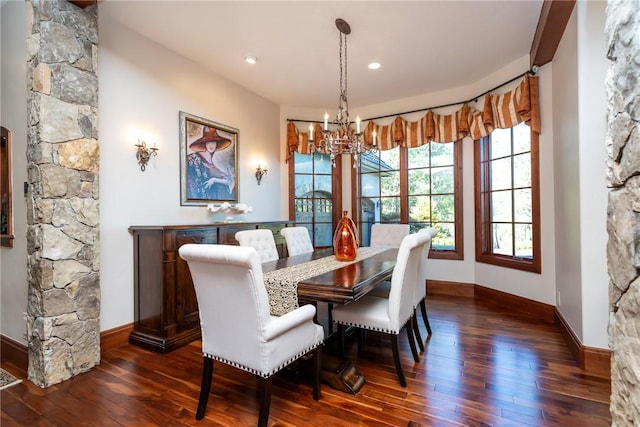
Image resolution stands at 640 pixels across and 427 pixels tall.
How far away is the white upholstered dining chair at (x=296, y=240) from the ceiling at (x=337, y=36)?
1903 millimetres

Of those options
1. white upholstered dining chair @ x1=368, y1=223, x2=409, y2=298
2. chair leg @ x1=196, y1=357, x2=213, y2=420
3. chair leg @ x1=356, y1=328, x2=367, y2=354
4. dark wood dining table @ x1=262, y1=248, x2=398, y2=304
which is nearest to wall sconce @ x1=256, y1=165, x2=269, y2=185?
white upholstered dining chair @ x1=368, y1=223, x2=409, y2=298

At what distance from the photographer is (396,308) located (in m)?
2.05

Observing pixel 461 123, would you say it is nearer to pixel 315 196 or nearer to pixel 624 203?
pixel 315 196

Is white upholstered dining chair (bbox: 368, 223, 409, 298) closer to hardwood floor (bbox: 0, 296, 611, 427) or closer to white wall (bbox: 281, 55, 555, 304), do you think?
white wall (bbox: 281, 55, 555, 304)

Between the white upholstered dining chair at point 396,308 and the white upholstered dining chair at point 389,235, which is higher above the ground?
the white upholstered dining chair at point 389,235

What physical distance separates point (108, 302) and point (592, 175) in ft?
12.9

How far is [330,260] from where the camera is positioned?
269 centimetres

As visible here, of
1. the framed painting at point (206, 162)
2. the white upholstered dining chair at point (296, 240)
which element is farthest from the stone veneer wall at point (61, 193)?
the white upholstered dining chair at point (296, 240)

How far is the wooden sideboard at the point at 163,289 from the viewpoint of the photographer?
270cm

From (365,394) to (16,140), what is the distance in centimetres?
322

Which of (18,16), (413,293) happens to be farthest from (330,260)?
(18,16)

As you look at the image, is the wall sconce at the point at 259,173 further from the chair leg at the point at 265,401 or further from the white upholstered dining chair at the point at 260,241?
the chair leg at the point at 265,401

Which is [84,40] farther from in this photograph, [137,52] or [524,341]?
[524,341]

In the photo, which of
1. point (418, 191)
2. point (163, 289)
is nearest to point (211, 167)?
point (163, 289)
